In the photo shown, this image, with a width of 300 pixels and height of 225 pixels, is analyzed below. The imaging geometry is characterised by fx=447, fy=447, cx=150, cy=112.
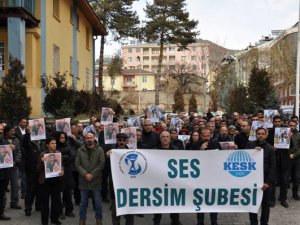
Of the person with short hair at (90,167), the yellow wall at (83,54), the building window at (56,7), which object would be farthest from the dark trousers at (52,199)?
the yellow wall at (83,54)

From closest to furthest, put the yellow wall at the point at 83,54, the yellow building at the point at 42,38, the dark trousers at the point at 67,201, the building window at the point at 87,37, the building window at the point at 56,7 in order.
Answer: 1. the dark trousers at the point at 67,201
2. the yellow building at the point at 42,38
3. the building window at the point at 56,7
4. the yellow wall at the point at 83,54
5. the building window at the point at 87,37

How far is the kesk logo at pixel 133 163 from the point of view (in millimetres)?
7801

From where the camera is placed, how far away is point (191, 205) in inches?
314

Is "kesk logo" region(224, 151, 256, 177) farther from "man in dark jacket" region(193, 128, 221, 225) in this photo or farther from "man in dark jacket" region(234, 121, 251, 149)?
"man in dark jacket" region(234, 121, 251, 149)

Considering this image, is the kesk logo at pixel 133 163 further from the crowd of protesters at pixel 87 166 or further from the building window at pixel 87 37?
the building window at pixel 87 37

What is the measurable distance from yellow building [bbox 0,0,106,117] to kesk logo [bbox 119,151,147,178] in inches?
460

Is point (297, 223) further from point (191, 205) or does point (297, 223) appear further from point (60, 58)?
point (60, 58)

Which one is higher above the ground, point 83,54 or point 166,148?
point 83,54

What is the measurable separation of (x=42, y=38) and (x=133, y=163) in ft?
53.1

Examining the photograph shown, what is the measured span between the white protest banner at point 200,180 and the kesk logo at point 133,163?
0.7 inches

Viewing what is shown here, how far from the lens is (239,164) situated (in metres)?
7.97

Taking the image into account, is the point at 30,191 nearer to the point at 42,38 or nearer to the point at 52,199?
the point at 52,199

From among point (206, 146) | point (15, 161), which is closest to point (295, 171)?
point (206, 146)

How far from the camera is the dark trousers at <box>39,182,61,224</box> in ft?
27.3
